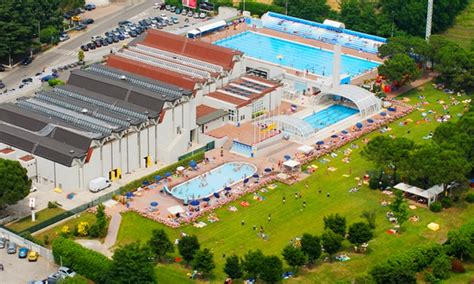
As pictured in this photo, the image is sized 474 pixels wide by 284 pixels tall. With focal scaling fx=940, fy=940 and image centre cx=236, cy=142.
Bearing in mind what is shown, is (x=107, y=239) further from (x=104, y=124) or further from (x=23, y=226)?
(x=104, y=124)

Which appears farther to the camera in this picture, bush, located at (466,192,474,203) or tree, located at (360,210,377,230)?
bush, located at (466,192,474,203)

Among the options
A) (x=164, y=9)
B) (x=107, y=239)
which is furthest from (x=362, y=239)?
(x=164, y=9)

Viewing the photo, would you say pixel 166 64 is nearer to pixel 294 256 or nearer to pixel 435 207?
pixel 435 207

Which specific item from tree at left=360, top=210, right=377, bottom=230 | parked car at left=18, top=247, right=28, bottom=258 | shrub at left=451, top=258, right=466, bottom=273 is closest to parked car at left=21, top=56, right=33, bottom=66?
parked car at left=18, top=247, right=28, bottom=258

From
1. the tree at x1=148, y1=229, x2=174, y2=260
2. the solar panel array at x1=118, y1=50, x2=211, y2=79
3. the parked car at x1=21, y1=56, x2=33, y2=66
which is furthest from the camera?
the parked car at x1=21, y1=56, x2=33, y2=66

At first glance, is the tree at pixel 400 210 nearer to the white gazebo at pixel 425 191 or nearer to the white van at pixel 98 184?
the white gazebo at pixel 425 191

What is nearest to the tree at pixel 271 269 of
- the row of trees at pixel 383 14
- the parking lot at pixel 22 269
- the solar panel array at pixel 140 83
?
the parking lot at pixel 22 269

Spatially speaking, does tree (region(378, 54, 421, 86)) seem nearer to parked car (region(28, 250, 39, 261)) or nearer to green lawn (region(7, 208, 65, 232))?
green lawn (region(7, 208, 65, 232))
